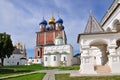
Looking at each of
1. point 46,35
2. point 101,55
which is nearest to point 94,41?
point 101,55

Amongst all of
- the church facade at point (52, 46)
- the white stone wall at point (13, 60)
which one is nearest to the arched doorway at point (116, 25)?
the church facade at point (52, 46)

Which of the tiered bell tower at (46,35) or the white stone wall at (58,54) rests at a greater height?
the tiered bell tower at (46,35)

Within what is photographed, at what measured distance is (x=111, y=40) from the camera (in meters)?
16.2

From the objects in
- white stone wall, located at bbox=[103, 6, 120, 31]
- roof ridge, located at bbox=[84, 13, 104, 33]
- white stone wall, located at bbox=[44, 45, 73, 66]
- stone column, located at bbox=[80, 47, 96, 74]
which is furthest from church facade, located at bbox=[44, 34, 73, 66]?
stone column, located at bbox=[80, 47, 96, 74]

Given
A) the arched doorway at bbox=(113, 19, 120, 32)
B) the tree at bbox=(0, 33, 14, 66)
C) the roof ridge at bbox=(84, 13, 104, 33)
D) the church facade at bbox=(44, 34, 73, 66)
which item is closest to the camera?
the roof ridge at bbox=(84, 13, 104, 33)

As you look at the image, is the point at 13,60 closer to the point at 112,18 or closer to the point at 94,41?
the point at 112,18

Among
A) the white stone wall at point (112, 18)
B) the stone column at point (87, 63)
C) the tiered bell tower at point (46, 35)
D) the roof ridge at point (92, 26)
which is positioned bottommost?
the stone column at point (87, 63)

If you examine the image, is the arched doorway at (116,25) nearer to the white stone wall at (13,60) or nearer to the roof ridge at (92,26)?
the roof ridge at (92,26)

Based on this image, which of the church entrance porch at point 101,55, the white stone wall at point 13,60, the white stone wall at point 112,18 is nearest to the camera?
the church entrance porch at point 101,55

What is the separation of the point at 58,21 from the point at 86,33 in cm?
5390

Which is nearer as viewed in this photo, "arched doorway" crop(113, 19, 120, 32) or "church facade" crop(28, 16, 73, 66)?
"arched doorway" crop(113, 19, 120, 32)

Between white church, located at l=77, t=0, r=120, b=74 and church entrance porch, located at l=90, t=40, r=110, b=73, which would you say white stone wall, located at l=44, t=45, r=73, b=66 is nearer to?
church entrance porch, located at l=90, t=40, r=110, b=73

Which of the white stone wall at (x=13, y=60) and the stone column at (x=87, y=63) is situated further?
the white stone wall at (x=13, y=60)

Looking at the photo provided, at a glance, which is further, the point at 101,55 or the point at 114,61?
the point at 101,55
